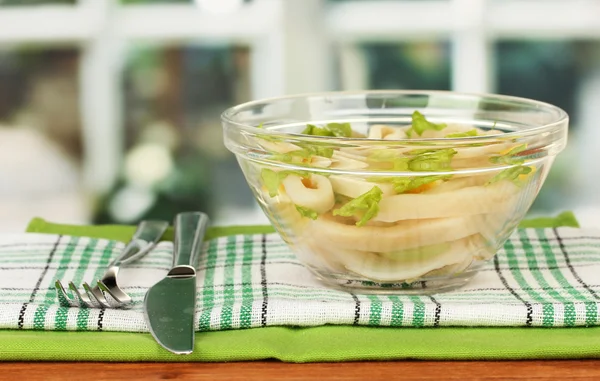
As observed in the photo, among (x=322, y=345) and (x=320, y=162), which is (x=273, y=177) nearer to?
(x=320, y=162)

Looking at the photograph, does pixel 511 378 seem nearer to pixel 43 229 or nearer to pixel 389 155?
pixel 389 155

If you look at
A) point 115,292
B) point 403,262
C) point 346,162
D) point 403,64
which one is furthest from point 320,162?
point 403,64

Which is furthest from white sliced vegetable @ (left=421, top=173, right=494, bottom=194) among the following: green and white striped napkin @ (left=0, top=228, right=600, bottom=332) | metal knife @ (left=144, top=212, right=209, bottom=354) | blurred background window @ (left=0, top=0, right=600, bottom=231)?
blurred background window @ (left=0, top=0, right=600, bottom=231)

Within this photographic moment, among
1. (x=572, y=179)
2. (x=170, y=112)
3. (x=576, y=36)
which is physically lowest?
(x=572, y=179)

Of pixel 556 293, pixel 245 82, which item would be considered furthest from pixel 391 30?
pixel 556 293

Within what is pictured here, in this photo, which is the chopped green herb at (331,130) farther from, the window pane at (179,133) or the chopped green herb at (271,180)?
the window pane at (179,133)

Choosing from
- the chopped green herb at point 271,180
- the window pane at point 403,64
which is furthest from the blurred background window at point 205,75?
the chopped green herb at point 271,180

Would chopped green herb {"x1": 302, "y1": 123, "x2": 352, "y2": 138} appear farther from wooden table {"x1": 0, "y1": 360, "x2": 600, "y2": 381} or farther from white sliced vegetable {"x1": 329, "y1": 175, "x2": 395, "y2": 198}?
wooden table {"x1": 0, "y1": 360, "x2": 600, "y2": 381}
